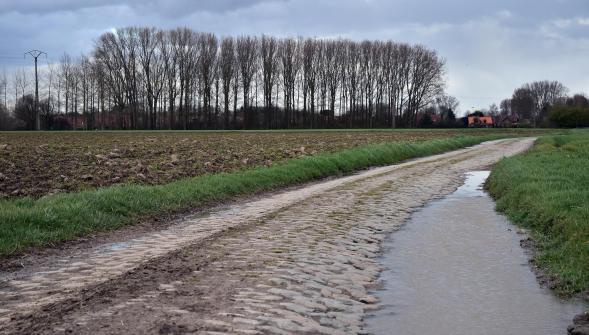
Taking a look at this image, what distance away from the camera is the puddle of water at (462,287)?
18.6ft

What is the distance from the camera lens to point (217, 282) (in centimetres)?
649

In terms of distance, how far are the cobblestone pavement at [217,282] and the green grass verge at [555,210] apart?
2503mm

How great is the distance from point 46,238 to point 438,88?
11266cm

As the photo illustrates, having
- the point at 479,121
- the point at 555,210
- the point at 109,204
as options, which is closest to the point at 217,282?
the point at 109,204

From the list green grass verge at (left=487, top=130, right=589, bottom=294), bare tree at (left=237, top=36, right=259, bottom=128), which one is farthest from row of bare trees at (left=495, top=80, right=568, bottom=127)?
green grass verge at (left=487, top=130, right=589, bottom=294)

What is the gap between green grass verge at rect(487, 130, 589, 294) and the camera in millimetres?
7504

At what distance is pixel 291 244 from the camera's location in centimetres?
895

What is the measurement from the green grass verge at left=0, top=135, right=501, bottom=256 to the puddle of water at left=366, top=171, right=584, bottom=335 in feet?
17.9

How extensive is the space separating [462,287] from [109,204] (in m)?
7.75

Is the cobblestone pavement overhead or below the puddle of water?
overhead

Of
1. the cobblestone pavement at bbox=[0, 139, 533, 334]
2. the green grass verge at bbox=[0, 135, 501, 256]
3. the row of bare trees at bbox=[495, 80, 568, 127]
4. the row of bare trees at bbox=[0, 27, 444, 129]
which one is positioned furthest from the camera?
the row of bare trees at bbox=[495, 80, 568, 127]

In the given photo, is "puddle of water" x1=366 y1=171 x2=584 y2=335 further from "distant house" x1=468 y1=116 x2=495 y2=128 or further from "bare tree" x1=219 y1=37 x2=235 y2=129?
"distant house" x1=468 y1=116 x2=495 y2=128

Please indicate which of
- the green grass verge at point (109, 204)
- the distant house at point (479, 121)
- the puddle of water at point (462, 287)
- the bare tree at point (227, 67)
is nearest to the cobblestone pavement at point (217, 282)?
the puddle of water at point (462, 287)

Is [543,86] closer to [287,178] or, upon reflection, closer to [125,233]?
[287,178]
